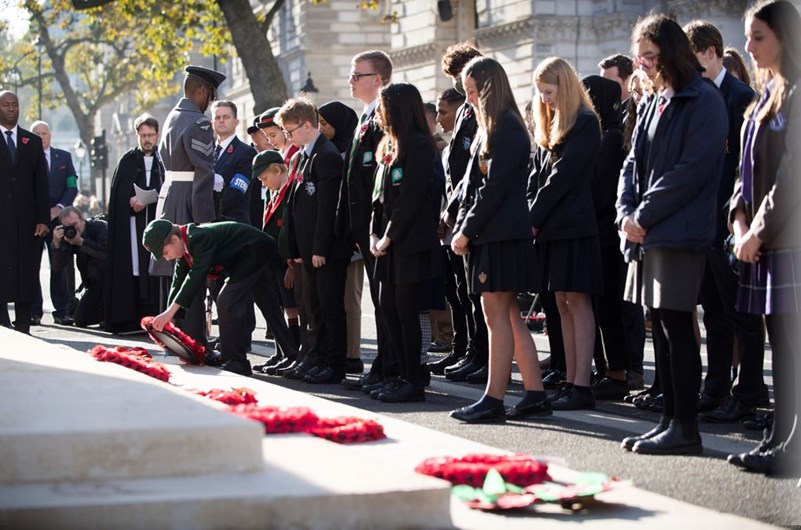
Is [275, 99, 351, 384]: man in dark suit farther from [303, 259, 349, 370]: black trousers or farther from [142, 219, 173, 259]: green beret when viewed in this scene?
[142, 219, 173, 259]: green beret

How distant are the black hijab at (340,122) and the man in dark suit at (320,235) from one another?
0.34m

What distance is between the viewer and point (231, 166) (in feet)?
43.1

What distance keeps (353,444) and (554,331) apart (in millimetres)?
3270

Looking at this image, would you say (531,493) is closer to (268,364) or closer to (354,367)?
(354,367)

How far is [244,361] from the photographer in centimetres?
1123

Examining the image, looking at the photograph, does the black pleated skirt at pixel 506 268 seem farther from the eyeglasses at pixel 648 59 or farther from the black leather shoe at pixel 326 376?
the black leather shoe at pixel 326 376

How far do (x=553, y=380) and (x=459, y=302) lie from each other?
181 centimetres

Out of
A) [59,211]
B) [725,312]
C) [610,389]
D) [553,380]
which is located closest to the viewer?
[725,312]

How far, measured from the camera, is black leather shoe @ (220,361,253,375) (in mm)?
11109

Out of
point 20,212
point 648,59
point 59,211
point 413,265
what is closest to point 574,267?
point 413,265

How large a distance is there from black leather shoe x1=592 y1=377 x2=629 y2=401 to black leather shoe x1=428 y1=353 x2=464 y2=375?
1915mm

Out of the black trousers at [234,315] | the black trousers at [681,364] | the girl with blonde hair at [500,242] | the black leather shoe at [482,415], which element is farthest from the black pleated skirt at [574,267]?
Answer: the black trousers at [234,315]

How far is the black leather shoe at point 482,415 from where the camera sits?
27.6 feet

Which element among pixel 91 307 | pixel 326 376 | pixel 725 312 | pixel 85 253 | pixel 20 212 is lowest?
pixel 326 376
